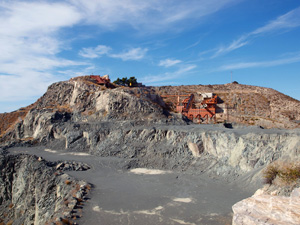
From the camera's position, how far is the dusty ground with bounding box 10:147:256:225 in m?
15.4

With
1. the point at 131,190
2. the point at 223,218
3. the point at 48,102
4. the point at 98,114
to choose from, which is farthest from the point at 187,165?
the point at 48,102

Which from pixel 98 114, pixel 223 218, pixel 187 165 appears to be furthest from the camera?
pixel 98 114

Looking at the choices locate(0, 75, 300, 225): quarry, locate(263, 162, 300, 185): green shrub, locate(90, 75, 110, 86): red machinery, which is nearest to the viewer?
locate(0, 75, 300, 225): quarry

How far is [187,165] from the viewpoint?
1033 inches

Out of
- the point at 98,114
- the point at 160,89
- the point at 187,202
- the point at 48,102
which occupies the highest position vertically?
the point at 160,89

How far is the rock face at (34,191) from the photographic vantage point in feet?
64.6

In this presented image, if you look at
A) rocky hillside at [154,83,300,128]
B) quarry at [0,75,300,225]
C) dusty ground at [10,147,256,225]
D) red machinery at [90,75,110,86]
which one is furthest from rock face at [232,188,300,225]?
red machinery at [90,75,110,86]

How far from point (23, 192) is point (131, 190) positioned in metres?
14.1

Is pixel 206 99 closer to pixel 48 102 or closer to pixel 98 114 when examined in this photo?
pixel 98 114

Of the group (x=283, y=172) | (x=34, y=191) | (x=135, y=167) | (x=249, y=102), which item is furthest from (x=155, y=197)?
(x=249, y=102)

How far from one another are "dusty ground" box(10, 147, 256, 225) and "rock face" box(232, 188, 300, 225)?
3112 millimetres

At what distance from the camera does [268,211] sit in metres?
11.1

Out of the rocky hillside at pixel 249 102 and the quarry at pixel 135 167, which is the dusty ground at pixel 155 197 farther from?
the rocky hillside at pixel 249 102

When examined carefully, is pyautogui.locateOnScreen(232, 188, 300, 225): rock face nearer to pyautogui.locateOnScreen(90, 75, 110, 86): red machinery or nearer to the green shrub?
the green shrub
